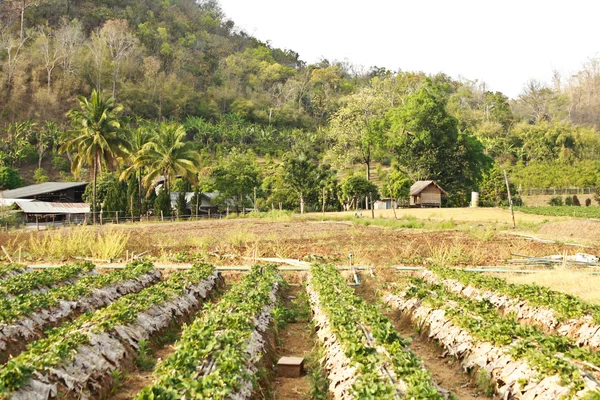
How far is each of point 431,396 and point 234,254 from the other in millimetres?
15892

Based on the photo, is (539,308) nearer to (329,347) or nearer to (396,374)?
(329,347)

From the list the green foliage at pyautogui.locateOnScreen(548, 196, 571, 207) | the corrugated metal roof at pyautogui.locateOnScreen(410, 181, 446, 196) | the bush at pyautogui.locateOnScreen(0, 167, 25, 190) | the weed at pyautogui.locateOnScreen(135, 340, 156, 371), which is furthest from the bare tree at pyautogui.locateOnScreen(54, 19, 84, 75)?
the weed at pyautogui.locateOnScreen(135, 340, 156, 371)

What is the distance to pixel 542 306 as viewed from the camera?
10484 millimetres

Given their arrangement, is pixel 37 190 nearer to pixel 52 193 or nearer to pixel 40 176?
pixel 52 193

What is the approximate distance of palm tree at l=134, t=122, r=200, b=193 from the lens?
47.7m

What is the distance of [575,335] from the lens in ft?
30.6

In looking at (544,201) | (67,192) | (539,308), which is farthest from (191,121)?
(539,308)

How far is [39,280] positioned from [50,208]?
33546 millimetres

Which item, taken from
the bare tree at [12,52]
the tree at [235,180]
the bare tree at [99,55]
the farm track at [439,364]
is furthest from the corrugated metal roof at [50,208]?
the bare tree at [99,55]

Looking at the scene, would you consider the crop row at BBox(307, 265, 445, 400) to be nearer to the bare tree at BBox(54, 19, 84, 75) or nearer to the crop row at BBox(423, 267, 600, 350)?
the crop row at BBox(423, 267, 600, 350)

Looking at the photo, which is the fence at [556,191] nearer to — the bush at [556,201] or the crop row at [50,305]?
the bush at [556,201]

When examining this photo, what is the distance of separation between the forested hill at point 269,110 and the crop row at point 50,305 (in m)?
34.9

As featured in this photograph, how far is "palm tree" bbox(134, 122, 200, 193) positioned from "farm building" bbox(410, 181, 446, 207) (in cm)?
2081

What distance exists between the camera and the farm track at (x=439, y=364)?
7.66 metres
